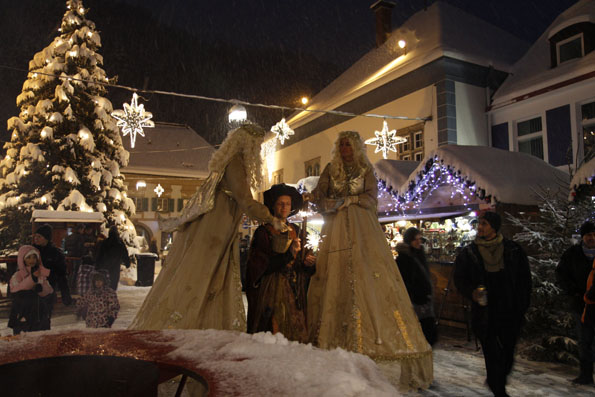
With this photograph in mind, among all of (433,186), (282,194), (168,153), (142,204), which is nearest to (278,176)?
(168,153)

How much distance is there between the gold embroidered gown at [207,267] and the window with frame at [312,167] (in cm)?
1842

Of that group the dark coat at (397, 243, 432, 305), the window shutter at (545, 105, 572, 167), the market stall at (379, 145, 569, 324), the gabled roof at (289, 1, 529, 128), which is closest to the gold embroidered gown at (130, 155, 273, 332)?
the dark coat at (397, 243, 432, 305)

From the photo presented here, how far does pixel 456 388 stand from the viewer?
4.43 metres

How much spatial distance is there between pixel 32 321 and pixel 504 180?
7.53 metres

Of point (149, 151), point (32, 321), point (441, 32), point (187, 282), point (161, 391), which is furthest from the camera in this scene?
point (149, 151)

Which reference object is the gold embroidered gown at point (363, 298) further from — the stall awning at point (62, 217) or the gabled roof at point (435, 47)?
the gabled roof at point (435, 47)

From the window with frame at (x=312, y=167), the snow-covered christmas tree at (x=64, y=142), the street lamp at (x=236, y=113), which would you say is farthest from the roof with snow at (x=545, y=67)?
the snow-covered christmas tree at (x=64, y=142)

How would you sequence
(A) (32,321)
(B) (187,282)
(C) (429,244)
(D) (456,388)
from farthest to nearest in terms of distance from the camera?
1. (C) (429,244)
2. (A) (32,321)
3. (D) (456,388)
4. (B) (187,282)

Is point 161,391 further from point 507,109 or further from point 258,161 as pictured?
point 507,109

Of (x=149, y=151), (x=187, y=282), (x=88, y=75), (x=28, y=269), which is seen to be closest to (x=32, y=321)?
(x=28, y=269)

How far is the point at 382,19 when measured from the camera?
70.7 feet

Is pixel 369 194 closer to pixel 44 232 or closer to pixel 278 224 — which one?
pixel 278 224

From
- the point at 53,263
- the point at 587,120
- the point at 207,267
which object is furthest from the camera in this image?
the point at 587,120

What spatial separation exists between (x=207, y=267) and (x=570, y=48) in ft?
46.3
